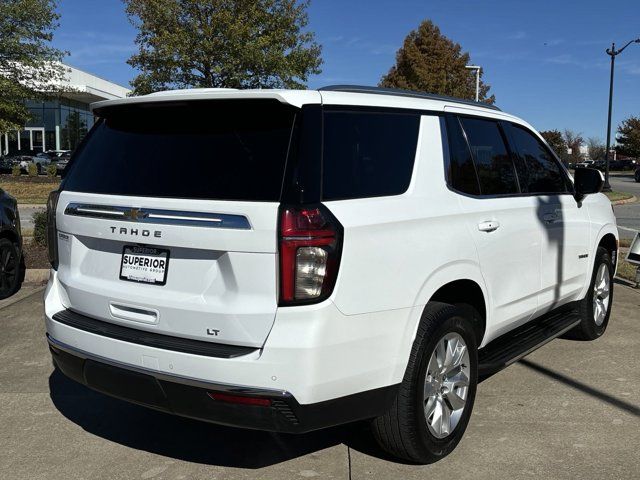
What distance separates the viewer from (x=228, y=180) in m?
2.85

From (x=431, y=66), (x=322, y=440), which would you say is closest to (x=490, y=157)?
(x=322, y=440)

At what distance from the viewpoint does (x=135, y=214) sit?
2996mm

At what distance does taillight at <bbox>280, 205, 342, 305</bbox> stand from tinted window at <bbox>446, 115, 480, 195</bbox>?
3.72 ft

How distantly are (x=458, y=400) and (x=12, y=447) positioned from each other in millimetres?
2562

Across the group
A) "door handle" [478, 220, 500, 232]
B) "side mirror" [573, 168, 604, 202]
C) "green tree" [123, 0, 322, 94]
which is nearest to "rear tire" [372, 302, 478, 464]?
"door handle" [478, 220, 500, 232]

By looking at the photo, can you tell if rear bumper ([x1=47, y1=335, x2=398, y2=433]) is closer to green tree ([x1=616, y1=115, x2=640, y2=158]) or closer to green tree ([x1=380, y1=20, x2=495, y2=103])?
green tree ([x1=380, y1=20, x2=495, y2=103])

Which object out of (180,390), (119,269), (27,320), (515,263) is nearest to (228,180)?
(119,269)

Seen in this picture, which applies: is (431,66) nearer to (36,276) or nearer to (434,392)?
(36,276)

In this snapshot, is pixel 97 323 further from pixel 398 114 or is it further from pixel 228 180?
pixel 398 114

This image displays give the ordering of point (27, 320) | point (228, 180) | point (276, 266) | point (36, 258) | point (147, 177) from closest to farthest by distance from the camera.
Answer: point (276, 266), point (228, 180), point (147, 177), point (27, 320), point (36, 258)

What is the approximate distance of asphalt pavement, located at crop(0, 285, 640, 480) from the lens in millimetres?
3375

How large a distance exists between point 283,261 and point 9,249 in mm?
5799

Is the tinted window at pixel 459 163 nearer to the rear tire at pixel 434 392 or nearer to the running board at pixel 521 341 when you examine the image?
the rear tire at pixel 434 392

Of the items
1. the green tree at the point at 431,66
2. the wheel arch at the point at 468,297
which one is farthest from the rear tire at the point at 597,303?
the green tree at the point at 431,66
